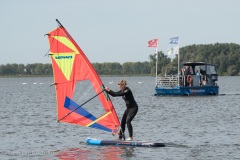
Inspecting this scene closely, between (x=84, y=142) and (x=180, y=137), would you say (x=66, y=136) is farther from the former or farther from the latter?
(x=180, y=137)

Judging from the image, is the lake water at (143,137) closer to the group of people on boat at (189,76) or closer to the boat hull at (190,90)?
the group of people on boat at (189,76)

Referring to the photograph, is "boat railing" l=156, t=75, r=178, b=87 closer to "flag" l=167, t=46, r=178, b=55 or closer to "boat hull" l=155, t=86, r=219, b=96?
"boat hull" l=155, t=86, r=219, b=96

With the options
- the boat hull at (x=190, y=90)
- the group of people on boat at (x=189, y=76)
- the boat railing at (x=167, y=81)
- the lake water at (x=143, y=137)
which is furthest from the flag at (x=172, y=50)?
the lake water at (x=143, y=137)

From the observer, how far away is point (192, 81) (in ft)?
159

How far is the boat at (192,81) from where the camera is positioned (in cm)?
4794

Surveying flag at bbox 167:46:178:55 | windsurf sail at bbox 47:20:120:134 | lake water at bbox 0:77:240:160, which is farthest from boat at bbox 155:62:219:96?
windsurf sail at bbox 47:20:120:134

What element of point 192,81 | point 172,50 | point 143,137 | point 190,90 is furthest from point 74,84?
point 172,50

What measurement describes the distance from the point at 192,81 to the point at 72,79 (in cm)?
3117

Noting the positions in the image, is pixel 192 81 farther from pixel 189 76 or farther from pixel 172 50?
pixel 172 50

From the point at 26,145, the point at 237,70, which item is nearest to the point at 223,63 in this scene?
the point at 237,70

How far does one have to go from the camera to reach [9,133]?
24312 millimetres

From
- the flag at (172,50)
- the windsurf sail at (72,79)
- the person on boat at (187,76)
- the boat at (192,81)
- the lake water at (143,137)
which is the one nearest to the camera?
the windsurf sail at (72,79)

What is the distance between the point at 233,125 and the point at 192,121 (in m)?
2.97

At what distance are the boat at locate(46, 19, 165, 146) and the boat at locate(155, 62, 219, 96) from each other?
2910cm
